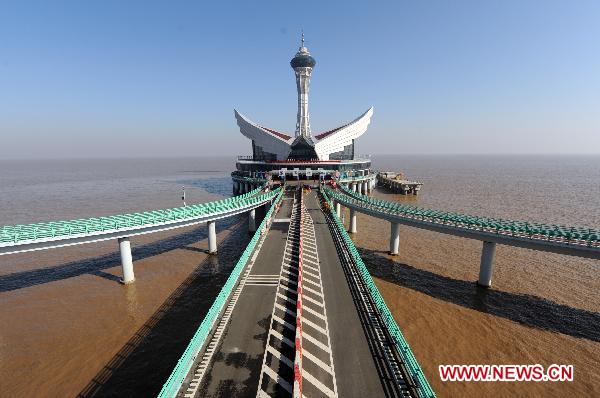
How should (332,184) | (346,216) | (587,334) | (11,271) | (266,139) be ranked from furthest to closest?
1. (266,139)
2. (332,184)
3. (346,216)
4. (11,271)
5. (587,334)

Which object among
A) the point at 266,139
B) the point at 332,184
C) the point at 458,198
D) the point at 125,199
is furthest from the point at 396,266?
the point at 125,199

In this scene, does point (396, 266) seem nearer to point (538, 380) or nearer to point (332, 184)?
Answer: point (538, 380)

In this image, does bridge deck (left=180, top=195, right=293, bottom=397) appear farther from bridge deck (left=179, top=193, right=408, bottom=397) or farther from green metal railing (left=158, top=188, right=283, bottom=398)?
green metal railing (left=158, top=188, right=283, bottom=398)

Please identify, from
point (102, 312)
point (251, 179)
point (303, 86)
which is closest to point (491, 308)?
point (102, 312)

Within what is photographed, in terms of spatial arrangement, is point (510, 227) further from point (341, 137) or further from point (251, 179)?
point (341, 137)

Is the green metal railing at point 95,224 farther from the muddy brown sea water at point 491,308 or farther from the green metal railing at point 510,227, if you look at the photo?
the green metal railing at point 510,227

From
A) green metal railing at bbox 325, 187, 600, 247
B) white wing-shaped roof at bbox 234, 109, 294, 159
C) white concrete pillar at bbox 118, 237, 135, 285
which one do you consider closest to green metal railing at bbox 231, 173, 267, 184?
white wing-shaped roof at bbox 234, 109, 294, 159

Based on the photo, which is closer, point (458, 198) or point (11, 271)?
point (11, 271)
